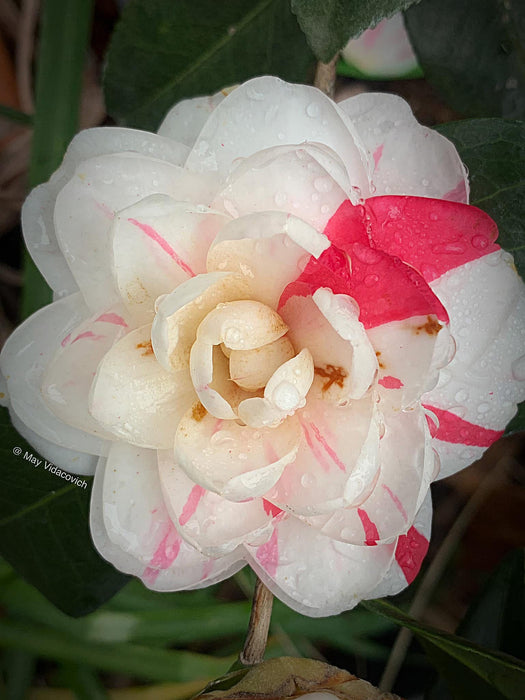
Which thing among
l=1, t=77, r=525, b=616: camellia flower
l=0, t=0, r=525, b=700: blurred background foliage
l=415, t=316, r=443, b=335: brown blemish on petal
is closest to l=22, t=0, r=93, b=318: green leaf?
l=0, t=0, r=525, b=700: blurred background foliage

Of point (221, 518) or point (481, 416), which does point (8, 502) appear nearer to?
point (221, 518)

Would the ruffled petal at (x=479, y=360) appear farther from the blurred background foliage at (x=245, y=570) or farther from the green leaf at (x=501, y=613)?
the green leaf at (x=501, y=613)

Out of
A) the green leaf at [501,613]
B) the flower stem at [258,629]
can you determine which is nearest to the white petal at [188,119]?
the flower stem at [258,629]

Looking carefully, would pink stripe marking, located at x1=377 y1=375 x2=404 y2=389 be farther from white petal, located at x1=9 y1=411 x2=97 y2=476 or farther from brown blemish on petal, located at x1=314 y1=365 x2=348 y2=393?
white petal, located at x1=9 y1=411 x2=97 y2=476

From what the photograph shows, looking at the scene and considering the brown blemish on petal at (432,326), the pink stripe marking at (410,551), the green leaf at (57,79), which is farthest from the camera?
the green leaf at (57,79)

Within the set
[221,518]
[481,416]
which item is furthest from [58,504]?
[481,416]
